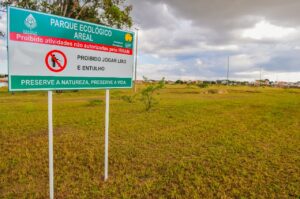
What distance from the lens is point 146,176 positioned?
3.85m

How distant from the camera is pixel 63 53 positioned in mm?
2803

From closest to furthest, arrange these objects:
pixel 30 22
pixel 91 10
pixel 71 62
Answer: pixel 30 22 < pixel 71 62 < pixel 91 10

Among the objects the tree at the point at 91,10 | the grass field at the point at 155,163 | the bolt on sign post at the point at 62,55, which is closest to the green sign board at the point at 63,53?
the bolt on sign post at the point at 62,55

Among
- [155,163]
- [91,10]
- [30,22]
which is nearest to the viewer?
[30,22]

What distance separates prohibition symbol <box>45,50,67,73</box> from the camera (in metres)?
2.66

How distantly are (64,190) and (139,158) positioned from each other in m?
1.83

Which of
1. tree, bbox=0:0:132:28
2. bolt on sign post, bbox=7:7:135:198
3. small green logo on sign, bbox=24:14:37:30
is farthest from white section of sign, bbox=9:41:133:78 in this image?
tree, bbox=0:0:132:28

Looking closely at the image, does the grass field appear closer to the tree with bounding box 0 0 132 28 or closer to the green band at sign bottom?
the green band at sign bottom

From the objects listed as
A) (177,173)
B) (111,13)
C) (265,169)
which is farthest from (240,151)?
(111,13)

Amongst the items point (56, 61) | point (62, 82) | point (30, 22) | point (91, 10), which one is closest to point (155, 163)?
point (62, 82)

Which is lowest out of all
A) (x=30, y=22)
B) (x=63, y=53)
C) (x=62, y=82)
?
(x=62, y=82)

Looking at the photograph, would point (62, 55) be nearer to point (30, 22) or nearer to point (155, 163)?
point (30, 22)

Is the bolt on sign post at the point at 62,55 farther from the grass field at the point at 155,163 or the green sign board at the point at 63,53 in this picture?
the grass field at the point at 155,163

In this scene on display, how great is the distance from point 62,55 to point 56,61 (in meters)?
0.12
